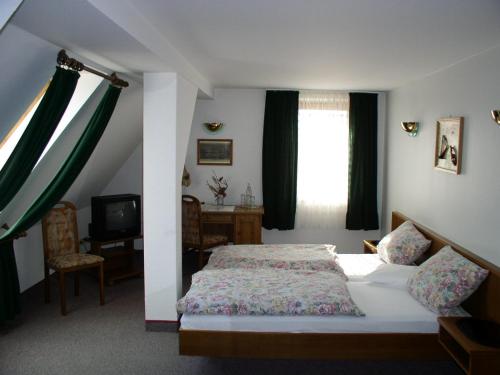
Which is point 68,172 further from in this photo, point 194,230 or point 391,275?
point 391,275

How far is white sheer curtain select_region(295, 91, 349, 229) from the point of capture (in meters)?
6.16

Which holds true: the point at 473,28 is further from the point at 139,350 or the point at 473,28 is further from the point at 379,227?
the point at 379,227

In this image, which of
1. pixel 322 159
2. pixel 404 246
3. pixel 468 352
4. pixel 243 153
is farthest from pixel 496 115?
pixel 243 153

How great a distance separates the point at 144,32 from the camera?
2.70m

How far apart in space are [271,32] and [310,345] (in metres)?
2.15

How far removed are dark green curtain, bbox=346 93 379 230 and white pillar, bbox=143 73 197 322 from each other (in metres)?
2.97

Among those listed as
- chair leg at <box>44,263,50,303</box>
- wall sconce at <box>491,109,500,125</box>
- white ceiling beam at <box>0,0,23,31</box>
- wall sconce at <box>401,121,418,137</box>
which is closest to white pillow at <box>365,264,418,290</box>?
wall sconce at <box>491,109,500,125</box>

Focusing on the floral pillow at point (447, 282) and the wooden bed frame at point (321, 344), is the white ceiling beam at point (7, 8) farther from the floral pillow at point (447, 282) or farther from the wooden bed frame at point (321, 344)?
the floral pillow at point (447, 282)

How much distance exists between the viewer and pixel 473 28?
2832 mm

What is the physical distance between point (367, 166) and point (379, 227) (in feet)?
2.93

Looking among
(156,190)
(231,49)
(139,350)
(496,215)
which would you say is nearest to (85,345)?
(139,350)

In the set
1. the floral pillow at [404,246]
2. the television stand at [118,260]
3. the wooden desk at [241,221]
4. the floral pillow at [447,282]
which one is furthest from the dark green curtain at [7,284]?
the floral pillow at [404,246]

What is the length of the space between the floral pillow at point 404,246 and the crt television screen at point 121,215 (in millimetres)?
2921

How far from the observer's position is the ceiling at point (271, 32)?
2.29 metres
